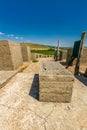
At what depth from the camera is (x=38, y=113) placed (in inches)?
83.2

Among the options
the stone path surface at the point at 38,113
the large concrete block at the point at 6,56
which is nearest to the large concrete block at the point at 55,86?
the stone path surface at the point at 38,113

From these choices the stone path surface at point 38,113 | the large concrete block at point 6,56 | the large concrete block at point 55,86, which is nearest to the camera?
the stone path surface at point 38,113

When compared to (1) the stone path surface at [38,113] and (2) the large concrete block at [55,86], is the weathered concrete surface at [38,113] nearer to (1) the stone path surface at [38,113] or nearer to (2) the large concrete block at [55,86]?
(1) the stone path surface at [38,113]

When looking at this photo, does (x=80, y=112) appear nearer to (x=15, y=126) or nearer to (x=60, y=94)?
(x=60, y=94)

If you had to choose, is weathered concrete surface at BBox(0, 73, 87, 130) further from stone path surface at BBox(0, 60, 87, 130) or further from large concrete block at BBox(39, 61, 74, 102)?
large concrete block at BBox(39, 61, 74, 102)

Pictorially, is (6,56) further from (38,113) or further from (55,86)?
(38,113)

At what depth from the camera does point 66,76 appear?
2.34 metres

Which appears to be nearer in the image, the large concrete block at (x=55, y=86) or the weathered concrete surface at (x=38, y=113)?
the weathered concrete surface at (x=38, y=113)

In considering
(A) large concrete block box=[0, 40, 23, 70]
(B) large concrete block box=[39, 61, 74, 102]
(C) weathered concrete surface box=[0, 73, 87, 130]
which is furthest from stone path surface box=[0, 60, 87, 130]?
(A) large concrete block box=[0, 40, 23, 70]

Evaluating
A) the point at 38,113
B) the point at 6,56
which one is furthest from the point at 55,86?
the point at 6,56

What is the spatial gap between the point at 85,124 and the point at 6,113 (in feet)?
5.97

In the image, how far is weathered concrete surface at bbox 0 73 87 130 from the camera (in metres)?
1.79

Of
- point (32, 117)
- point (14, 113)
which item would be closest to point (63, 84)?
point (32, 117)

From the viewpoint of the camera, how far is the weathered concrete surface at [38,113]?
1.79 m
